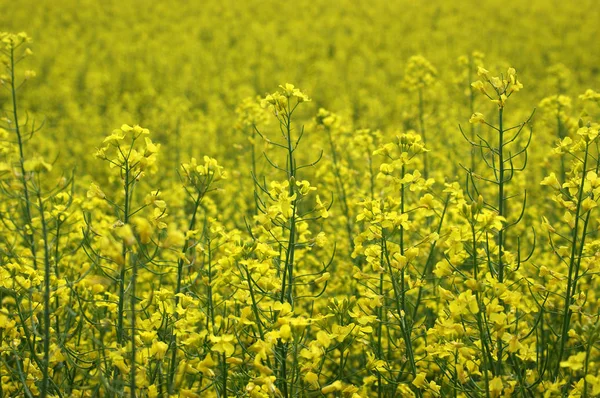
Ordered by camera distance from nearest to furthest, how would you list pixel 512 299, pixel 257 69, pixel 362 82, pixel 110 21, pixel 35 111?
pixel 512 299
pixel 35 111
pixel 362 82
pixel 257 69
pixel 110 21

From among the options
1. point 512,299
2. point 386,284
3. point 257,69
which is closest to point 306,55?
point 257,69

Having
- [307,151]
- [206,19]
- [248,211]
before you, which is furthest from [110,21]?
[248,211]

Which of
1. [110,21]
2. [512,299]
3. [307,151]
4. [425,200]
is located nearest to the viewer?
[512,299]

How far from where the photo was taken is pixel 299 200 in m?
2.58

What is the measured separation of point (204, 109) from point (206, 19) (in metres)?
6.82

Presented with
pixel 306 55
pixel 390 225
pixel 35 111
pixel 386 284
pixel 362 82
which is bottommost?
pixel 386 284

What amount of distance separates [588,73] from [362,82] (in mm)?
4487

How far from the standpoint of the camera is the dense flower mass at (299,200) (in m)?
2.44

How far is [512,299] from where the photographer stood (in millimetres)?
2385

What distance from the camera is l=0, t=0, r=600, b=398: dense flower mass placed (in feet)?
8.00

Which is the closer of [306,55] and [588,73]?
[588,73]

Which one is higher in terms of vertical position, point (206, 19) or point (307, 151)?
point (206, 19)

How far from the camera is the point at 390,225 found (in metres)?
2.53

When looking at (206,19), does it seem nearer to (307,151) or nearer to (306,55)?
(306,55)
